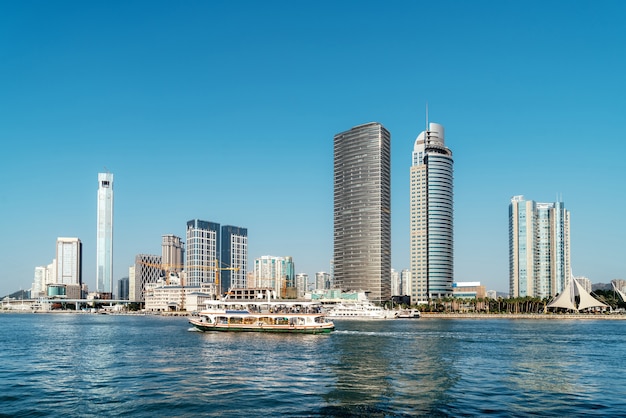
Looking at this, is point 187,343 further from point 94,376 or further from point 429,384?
point 429,384

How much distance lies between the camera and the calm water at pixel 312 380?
4328cm

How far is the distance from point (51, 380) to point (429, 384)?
36647mm

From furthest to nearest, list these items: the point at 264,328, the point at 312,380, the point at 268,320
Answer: the point at 268,320, the point at 264,328, the point at 312,380

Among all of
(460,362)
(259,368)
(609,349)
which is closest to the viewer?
(259,368)

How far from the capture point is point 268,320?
120562 millimetres

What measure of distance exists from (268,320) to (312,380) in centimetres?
6635

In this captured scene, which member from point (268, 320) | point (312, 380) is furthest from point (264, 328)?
point (312, 380)

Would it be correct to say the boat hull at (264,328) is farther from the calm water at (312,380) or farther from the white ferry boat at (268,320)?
the calm water at (312,380)

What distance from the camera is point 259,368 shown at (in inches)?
2488

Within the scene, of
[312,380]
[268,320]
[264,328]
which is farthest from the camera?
[268,320]

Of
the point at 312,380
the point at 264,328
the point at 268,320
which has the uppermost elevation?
the point at 312,380

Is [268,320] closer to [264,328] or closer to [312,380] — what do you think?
[264,328]

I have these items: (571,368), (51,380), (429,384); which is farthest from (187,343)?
(571,368)

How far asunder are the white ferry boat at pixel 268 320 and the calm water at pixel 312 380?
986 inches
